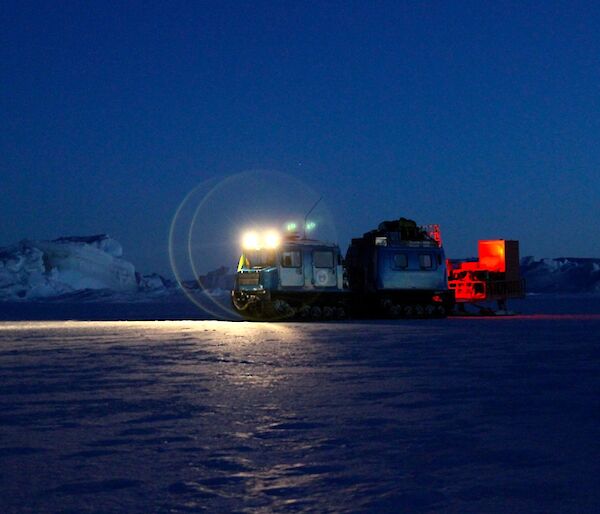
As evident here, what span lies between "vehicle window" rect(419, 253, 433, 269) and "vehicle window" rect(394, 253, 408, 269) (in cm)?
58

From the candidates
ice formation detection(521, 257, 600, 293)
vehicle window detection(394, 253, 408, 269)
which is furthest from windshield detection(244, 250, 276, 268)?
ice formation detection(521, 257, 600, 293)

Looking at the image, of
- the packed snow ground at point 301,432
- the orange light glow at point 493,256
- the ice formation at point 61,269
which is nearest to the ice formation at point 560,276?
the ice formation at point 61,269

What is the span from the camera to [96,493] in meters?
5.31

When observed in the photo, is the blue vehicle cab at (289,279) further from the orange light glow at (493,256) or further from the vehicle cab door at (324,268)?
the orange light glow at (493,256)

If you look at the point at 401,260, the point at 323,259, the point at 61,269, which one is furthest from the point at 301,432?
the point at 61,269

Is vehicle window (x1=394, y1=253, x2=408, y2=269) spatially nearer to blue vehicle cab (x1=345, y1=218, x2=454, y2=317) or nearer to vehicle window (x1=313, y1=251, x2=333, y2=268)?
blue vehicle cab (x1=345, y1=218, x2=454, y2=317)

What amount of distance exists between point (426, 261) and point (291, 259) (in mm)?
4971

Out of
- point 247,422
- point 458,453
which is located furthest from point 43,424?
point 458,453

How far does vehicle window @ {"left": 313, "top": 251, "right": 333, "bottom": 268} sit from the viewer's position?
1136 inches

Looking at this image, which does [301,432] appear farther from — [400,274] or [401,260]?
[401,260]

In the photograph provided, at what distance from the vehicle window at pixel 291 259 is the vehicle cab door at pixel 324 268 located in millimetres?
535

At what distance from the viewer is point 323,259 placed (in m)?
29.0

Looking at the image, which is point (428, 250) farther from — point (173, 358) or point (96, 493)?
point (96, 493)

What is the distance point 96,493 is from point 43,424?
2906mm
